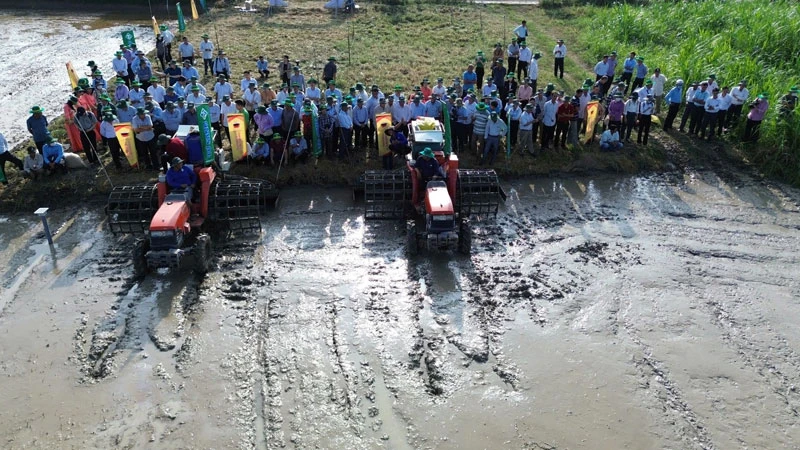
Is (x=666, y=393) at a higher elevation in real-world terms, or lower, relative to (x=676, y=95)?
lower

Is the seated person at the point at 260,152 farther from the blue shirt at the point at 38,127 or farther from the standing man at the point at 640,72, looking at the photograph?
the standing man at the point at 640,72

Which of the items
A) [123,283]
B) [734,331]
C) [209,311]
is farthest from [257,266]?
[734,331]

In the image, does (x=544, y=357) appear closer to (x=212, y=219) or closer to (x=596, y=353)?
(x=596, y=353)

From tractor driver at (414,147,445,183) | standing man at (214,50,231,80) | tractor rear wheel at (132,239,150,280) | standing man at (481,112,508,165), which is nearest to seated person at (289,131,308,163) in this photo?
tractor driver at (414,147,445,183)

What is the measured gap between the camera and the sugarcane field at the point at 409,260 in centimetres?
853

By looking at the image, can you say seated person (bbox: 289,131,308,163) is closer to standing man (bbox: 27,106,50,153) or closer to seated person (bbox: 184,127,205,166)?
seated person (bbox: 184,127,205,166)

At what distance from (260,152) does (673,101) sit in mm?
11449

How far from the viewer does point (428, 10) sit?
98.1ft

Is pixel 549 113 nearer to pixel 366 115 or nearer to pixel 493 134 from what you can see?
pixel 493 134

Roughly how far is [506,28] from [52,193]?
66.2 feet

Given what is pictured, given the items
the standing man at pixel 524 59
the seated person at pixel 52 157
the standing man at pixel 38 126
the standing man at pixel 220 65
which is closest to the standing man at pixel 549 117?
the standing man at pixel 524 59

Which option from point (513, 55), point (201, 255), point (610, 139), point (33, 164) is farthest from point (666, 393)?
point (513, 55)

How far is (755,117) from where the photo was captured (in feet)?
53.5

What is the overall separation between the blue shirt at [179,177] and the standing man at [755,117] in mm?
14313
